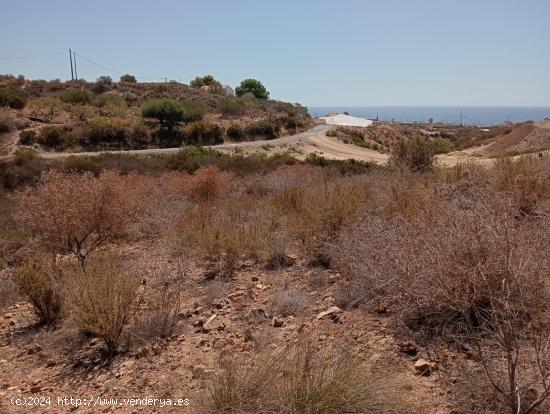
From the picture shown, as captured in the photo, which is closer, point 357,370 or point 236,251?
point 357,370

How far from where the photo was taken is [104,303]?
4.43 m

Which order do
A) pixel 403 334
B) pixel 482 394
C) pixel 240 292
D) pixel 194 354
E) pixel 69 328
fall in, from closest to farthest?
pixel 482 394, pixel 403 334, pixel 194 354, pixel 69 328, pixel 240 292

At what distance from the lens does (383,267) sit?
14.4 feet

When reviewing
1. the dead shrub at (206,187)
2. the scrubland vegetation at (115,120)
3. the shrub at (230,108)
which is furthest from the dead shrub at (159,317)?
the shrub at (230,108)

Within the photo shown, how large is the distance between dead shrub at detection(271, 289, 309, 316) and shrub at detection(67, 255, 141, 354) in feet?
5.18

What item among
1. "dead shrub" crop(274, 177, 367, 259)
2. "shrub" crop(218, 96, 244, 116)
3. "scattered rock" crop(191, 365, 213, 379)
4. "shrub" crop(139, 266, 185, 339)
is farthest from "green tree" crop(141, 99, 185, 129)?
"scattered rock" crop(191, 365, 213, 379)

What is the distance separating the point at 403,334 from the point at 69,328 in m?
3.73

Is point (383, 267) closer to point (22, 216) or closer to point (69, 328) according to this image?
point (69, 328)

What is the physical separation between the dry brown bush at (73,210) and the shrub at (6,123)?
34572 mm

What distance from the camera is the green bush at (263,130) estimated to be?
1894 inches

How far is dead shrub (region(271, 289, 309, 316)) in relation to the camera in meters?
4.87

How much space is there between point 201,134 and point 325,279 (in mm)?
39748

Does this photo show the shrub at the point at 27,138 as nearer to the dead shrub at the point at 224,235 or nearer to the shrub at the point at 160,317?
the dead shrub at the point at 224,235

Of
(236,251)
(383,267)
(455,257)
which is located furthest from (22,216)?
(455,257)
